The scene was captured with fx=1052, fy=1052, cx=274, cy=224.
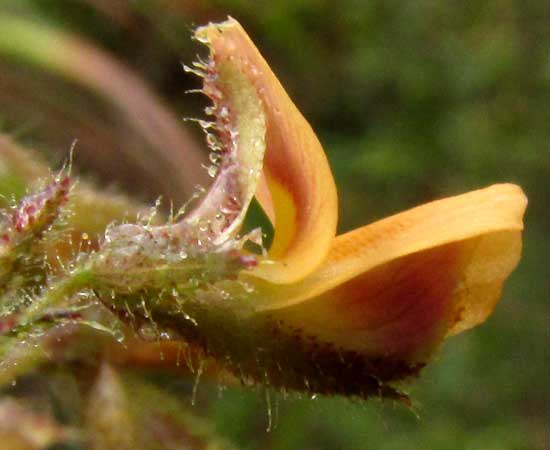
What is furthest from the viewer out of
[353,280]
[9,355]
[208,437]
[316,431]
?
[316,431]

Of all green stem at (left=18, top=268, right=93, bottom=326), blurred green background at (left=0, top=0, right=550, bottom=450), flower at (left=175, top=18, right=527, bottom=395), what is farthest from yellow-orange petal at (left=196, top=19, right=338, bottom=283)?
blurred green background at (left=0, top=0, right=550, bottom=450)

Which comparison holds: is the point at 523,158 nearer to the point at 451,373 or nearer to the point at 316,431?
the point at 451,373

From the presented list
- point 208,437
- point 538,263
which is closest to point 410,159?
point 538,263

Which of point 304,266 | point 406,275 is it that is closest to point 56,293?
point 304,266

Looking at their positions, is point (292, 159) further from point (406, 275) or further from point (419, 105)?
point (419, 105)

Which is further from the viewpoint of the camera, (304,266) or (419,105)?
(419,105)

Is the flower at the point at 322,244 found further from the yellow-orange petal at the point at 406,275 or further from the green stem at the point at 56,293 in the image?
the green stem at the point at 56,293

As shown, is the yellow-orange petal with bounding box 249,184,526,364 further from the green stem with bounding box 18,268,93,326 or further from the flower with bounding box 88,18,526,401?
the green stem with bounding box 18,268,93,326

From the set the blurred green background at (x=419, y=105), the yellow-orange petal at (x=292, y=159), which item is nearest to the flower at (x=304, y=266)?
the yellow-orange petal at (x=292, y=159)
